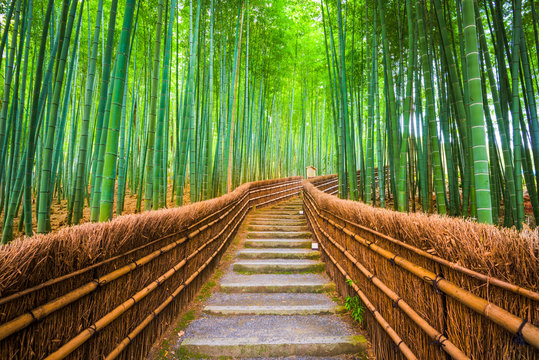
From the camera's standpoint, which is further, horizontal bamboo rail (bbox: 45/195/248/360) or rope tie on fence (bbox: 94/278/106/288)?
rope tie on fence (bbox: 94/278/106/288)

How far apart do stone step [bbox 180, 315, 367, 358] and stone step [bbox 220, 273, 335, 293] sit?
49 cm

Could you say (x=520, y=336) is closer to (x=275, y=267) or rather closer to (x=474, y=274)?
(x=474, y=274)

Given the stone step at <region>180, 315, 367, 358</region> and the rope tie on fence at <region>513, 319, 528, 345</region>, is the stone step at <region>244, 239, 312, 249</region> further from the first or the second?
the rope tie on fence at <region>513, 319, 528, 345</region>

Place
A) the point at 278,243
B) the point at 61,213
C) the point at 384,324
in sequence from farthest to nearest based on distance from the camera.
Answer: the point at 61,213 < the point at 278,243 < the point at 384,324

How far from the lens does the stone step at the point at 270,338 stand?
1.71m

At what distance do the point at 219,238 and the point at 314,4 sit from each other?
4.81 metres

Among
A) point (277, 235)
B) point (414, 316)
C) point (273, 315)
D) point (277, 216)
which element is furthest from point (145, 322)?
point (277, 216)

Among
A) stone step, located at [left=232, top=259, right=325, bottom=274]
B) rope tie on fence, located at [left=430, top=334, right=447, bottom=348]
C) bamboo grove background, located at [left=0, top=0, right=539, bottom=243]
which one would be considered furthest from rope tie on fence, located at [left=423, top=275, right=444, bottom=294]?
stone step, located at [left=232, top=259, right=325, bottom=274]

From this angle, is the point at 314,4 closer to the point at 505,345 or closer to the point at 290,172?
the point at 505,345

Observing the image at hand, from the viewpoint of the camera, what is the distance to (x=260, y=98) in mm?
6586

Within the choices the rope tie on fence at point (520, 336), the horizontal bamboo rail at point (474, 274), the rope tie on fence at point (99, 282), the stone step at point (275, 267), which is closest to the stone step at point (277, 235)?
the stone step at point (275, 267)

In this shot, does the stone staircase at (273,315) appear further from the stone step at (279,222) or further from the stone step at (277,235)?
the stone step at (279,222)

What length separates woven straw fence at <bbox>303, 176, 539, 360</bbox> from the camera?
75 centimetres

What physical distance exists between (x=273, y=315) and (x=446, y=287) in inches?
57.9
